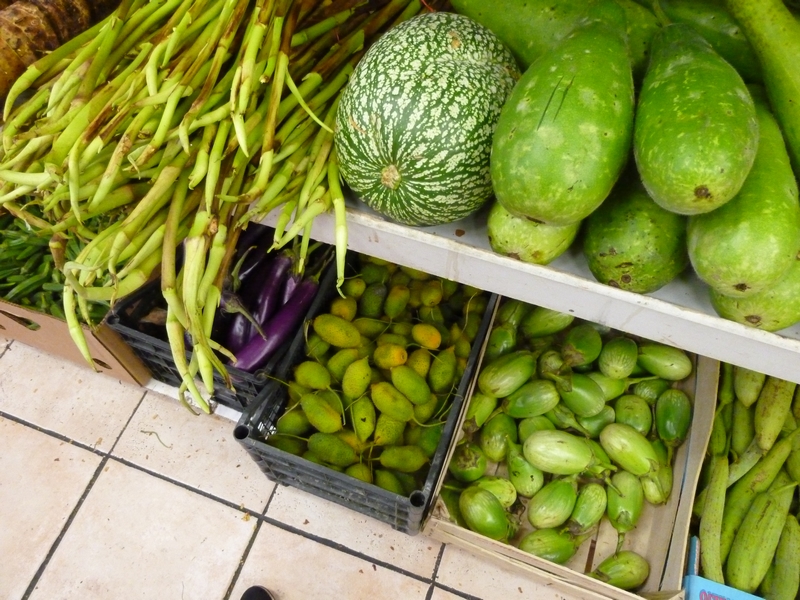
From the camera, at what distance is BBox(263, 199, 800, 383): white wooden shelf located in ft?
2.16

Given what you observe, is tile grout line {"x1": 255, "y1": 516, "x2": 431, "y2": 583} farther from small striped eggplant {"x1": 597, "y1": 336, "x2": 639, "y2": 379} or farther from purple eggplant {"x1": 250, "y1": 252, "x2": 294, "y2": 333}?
small striped eggplant {"x1": 597, "y1": 336, "x2": 639, "y2": 379}

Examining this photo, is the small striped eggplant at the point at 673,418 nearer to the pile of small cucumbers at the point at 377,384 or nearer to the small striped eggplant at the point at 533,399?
the small striped eggplant at the point at 533,399

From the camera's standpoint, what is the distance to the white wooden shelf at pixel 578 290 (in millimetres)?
658

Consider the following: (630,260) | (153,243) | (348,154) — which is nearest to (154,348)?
(153,243)

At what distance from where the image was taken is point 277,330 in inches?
47.6

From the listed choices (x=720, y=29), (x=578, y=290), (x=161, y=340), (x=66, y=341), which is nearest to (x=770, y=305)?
(x=578, y=290)

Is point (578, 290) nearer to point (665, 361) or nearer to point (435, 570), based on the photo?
point (665, 361)

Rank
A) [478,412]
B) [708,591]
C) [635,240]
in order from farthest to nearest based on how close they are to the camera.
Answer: [478,412]
[708,591]
[635,240]

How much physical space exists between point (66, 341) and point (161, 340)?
34 cm

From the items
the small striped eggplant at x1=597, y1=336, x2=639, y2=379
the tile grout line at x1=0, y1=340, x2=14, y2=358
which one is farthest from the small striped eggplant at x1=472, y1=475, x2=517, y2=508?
the tile grout line at x1=0, y1=340, x2=14, y2=358

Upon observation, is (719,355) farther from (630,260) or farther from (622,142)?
(622,142)

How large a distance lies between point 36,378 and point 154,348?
520 mm

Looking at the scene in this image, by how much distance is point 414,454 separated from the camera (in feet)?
3.65

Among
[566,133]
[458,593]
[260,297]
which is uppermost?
[566,133]
